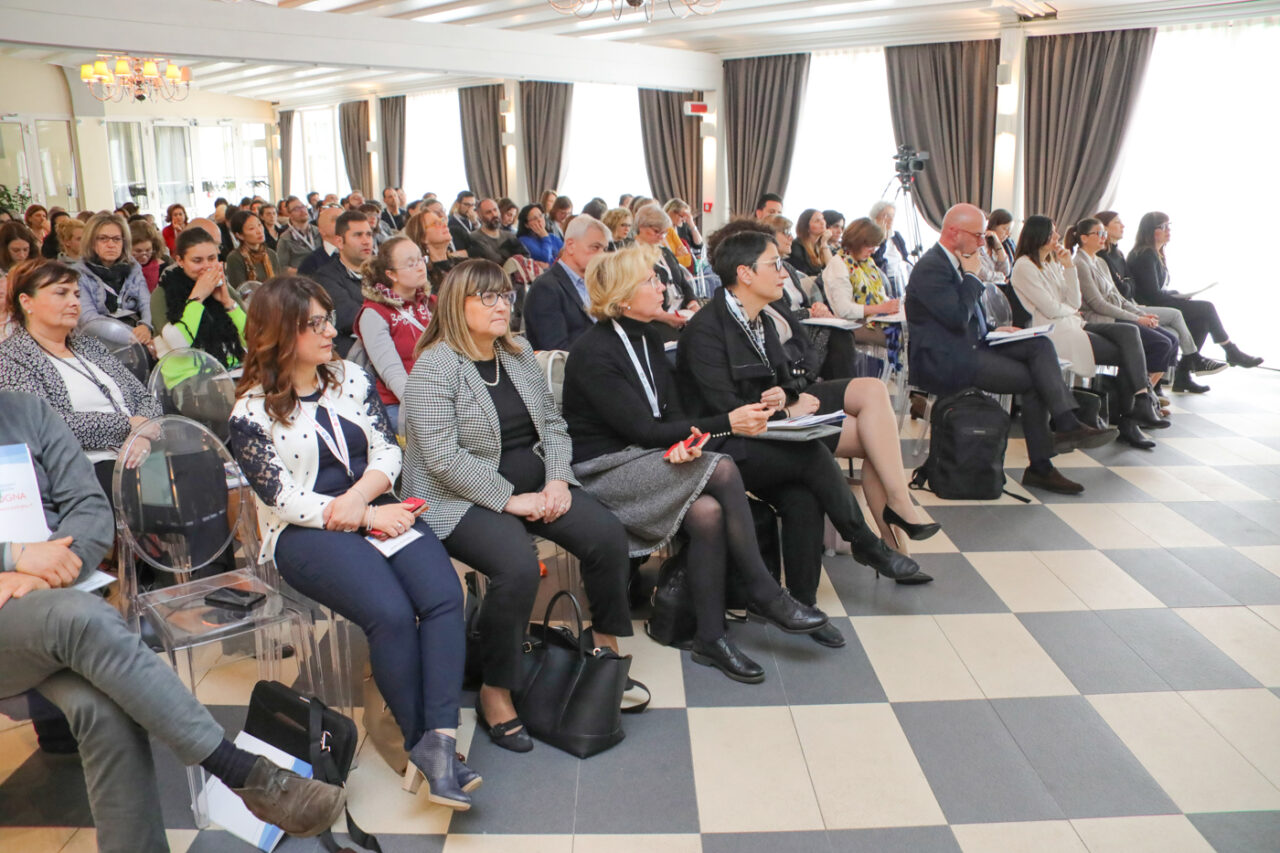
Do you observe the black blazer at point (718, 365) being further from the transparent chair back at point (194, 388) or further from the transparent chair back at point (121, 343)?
the transparent chair back at point (121, 343)

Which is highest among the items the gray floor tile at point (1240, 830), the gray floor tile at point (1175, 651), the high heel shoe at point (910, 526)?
the high heel shoe at point (910, 526)

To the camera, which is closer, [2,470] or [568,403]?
[2,470]

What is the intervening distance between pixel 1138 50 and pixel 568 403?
7.55 metres

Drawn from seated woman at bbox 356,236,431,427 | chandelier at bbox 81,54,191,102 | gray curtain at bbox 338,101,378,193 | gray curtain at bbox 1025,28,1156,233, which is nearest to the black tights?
seated woman at bbox 356,236,431,427

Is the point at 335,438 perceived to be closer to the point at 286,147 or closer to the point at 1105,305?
the point at 1105,305

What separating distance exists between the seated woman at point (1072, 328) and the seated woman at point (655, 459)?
9.13ft

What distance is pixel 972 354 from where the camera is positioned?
429 cm

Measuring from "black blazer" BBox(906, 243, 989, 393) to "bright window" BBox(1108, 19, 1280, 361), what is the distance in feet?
15.1

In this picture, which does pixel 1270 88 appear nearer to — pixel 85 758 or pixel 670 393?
pixel 670 393

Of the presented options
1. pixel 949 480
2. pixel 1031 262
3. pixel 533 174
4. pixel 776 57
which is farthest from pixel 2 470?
pixel 533 174

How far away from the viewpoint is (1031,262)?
509 cm

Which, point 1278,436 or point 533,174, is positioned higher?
point 533,174

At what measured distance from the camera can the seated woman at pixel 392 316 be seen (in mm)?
3498

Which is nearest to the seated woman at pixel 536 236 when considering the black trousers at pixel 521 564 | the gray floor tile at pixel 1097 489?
the gray floor tile at pixel 1097 489
